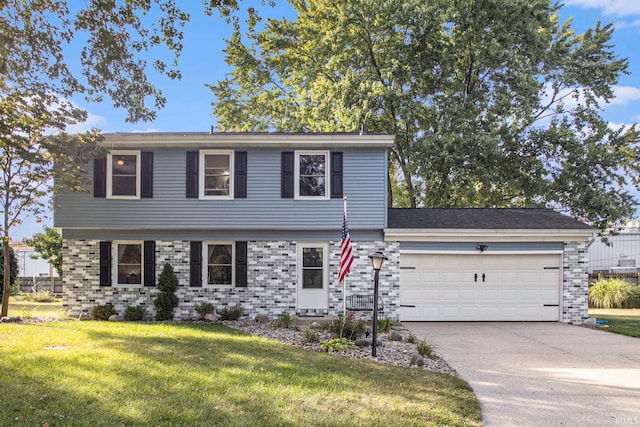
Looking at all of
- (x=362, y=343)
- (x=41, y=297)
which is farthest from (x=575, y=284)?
(x=41, y=297)

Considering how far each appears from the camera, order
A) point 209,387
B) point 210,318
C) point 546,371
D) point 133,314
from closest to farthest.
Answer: point 209,387 < point 546,371 < point 210,318 < point 133,314

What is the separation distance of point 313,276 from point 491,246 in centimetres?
498

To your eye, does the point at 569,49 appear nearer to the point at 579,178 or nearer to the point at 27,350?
the point at 579,178

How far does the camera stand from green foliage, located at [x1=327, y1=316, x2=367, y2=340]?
873 centimetres

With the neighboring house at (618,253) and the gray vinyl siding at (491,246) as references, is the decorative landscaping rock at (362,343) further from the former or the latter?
the neighboring house at (618,253)

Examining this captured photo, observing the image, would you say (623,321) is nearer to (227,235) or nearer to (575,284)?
(575,284)

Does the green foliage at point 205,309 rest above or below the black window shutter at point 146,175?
below

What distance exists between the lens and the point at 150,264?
12133mm

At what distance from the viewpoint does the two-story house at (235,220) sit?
12016mm

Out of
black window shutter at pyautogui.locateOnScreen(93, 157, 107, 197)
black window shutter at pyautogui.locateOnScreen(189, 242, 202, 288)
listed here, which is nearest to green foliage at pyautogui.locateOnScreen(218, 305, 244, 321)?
black window shutter at pyautogui.locateOnScreen(189, 242, 202, 288)

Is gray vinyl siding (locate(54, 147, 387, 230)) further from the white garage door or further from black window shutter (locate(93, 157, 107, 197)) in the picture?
the white garage door

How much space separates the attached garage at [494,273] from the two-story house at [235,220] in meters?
0.63

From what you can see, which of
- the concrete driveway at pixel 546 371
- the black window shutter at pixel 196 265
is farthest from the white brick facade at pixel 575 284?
the black window shutter at pixel 196 265

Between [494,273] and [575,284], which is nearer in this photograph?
[575,284]
